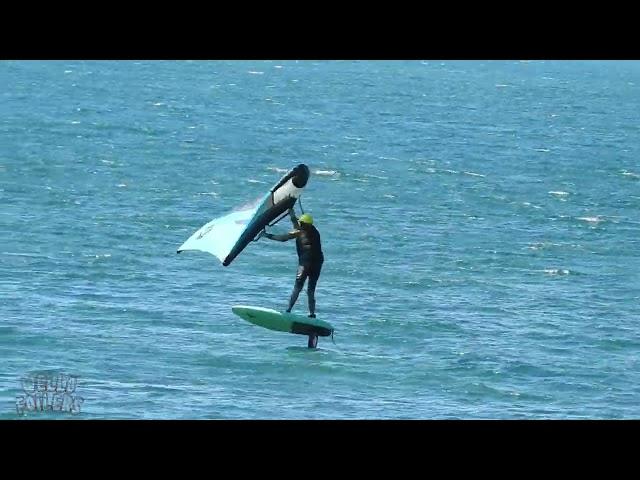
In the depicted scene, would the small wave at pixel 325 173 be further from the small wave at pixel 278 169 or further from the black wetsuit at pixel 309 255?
the black wetsuit at pixel 309 255

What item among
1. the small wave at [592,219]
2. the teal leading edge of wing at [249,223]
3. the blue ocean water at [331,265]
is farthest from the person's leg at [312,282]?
the small wave at [592,219]

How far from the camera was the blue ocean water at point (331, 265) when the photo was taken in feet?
157

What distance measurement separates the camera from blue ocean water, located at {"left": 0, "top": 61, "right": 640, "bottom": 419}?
157ft

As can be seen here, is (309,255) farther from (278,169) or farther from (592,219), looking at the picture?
(278,169)

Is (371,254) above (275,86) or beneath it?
beneath

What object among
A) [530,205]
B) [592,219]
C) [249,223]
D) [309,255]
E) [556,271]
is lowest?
[556,271]

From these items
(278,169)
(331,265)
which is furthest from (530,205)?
(331,265)

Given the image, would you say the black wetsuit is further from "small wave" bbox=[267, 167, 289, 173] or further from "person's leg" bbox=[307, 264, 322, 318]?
"small wave" bbox=[267, 167, 289, 173]

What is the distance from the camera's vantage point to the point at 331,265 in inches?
2795

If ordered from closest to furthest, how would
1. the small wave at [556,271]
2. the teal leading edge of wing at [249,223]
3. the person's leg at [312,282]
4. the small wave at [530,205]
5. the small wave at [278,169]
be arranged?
the teal leading edge of wing at [249,223] → the person's leg at [312,282] → the small wave at [556,271] → the small wave at [530,205] → the small wave at [278,169]

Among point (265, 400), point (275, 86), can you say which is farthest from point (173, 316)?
point (275, 86)

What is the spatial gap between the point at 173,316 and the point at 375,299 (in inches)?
388

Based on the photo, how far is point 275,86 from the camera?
176750mm

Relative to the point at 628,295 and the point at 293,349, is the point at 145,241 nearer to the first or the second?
the point at 293,349
